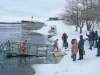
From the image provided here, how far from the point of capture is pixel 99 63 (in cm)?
1997

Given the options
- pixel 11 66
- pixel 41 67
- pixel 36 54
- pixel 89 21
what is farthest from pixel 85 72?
pixel 89 21

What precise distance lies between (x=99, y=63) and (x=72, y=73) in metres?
1.80

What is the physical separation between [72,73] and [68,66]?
2.18 m

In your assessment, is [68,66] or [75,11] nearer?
[68,66]

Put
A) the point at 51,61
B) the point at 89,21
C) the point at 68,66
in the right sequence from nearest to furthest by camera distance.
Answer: the point at 68,66 → the point at 51,61 → the point at 89,21

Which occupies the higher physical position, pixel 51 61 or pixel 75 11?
pixel 75 11

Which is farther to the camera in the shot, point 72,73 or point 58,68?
point 58,68

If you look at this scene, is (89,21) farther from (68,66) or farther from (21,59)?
(68,66)

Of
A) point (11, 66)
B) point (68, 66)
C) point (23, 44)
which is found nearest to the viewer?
point (68, 66)

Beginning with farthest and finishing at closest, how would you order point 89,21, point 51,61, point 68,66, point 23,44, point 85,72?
point 89,21 < point 23,44 < point 51,61 < point 68,66 < point 85,72

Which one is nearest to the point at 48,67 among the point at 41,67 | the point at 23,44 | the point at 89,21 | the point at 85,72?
the point at 41,67

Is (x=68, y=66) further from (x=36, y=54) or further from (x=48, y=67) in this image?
(x=36, y=54)

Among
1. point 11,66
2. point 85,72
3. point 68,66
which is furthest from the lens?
point 11,66

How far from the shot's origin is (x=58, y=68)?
2142 cm
